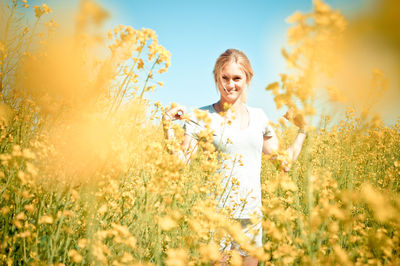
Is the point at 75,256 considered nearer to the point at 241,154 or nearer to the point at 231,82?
the point at 241,154

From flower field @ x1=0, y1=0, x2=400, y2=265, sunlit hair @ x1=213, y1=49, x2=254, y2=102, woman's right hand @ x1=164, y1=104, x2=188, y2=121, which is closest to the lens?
flower field @ x1=0, y1=0, x2=400, y2=265

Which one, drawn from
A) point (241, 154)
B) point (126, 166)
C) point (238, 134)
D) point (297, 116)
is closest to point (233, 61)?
point (238, 134)

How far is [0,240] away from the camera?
4.41ft

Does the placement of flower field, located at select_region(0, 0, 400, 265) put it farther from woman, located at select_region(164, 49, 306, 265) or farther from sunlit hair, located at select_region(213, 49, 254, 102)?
sunlit hair, located at select_region(213, 49, 254, 102)

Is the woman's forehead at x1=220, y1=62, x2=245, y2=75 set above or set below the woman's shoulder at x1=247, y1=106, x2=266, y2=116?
above

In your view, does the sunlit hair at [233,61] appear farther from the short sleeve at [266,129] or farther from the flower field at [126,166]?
the flower field at [126,166]

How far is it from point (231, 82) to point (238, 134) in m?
0.47

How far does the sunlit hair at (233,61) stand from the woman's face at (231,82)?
4 centimetres

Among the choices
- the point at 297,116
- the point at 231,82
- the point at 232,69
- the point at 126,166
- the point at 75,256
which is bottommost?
the point at 75,256

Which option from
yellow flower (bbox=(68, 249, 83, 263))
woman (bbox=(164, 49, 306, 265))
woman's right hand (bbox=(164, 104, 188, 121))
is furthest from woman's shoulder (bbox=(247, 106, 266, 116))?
yellow flower (bbox=(68, 249, 83, 263))

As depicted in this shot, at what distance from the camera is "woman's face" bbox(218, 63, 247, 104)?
6.86ft

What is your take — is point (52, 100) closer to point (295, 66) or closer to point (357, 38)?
point (295, 66)

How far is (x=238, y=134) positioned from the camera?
204 centimetres

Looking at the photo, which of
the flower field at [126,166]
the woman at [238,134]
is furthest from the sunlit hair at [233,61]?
the flower field at [126,166]
